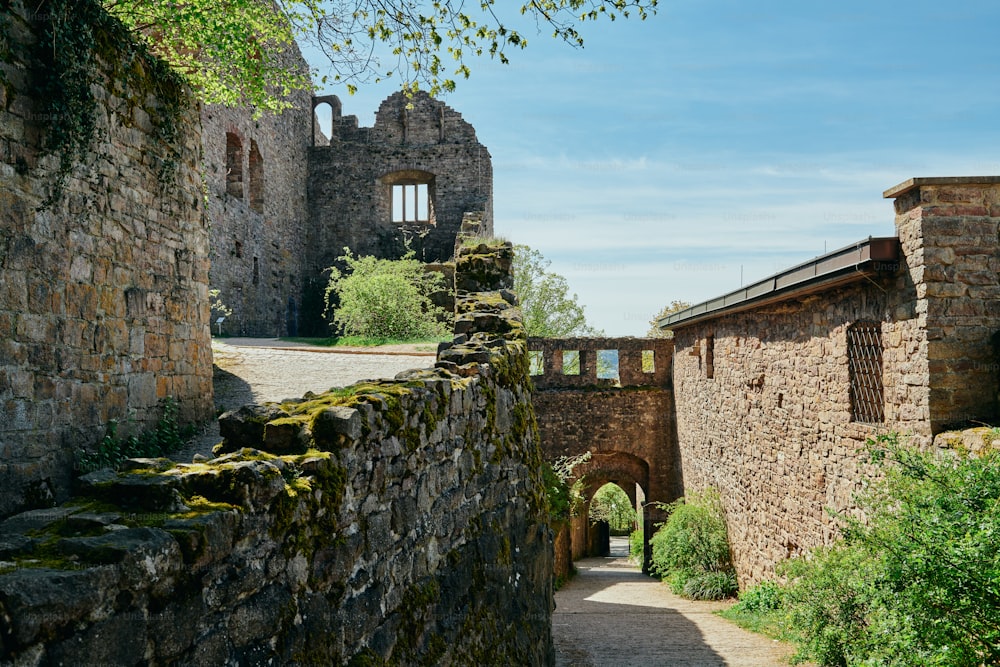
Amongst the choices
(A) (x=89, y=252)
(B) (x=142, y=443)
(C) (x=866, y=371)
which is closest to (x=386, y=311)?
(C) (x=866, y=371)

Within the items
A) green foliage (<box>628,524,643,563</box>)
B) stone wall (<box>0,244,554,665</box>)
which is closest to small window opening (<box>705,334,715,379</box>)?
green foliage (<box>628,524,643,563</box>)

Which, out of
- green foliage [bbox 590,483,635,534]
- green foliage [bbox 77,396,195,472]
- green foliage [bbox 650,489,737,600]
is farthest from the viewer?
green foliage [bbox 590,483,635,534]

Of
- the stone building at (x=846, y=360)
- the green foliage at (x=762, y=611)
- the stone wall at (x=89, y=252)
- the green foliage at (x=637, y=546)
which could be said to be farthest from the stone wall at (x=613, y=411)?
the stone wall at (x=89, y=252)

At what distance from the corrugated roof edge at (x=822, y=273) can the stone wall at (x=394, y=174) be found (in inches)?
484

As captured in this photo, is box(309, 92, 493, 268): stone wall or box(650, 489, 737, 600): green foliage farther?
box(309, 92, 493, 268): stone wall

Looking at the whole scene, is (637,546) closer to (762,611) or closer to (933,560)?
(762,611)

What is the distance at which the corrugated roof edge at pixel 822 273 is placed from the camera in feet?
25.8

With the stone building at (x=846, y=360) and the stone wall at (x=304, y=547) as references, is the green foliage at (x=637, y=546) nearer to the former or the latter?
the stone building at (x=846, y=360)

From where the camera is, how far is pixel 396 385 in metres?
4.38

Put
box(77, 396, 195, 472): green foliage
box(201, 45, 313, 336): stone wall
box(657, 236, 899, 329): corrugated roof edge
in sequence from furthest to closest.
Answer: box(201, 45, 313, 336): stone wall, box(657, 236, 899, 329): corrugated roof edge, box(77, 396, 195, 472): green foliage

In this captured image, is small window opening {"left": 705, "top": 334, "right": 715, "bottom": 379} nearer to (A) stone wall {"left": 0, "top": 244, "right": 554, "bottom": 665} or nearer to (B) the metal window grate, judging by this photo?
(B) the metal window grate

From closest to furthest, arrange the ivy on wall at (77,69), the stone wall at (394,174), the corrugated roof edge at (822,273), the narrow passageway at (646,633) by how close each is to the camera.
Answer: the ivy on wall at (77,69) < the corrugated roof edge at (822,273) < the narrow passageway at (646,633) < the stone wall at (394,174)

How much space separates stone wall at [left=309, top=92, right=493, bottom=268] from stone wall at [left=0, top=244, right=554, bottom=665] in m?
18.0

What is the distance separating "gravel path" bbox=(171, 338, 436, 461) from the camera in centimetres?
757
